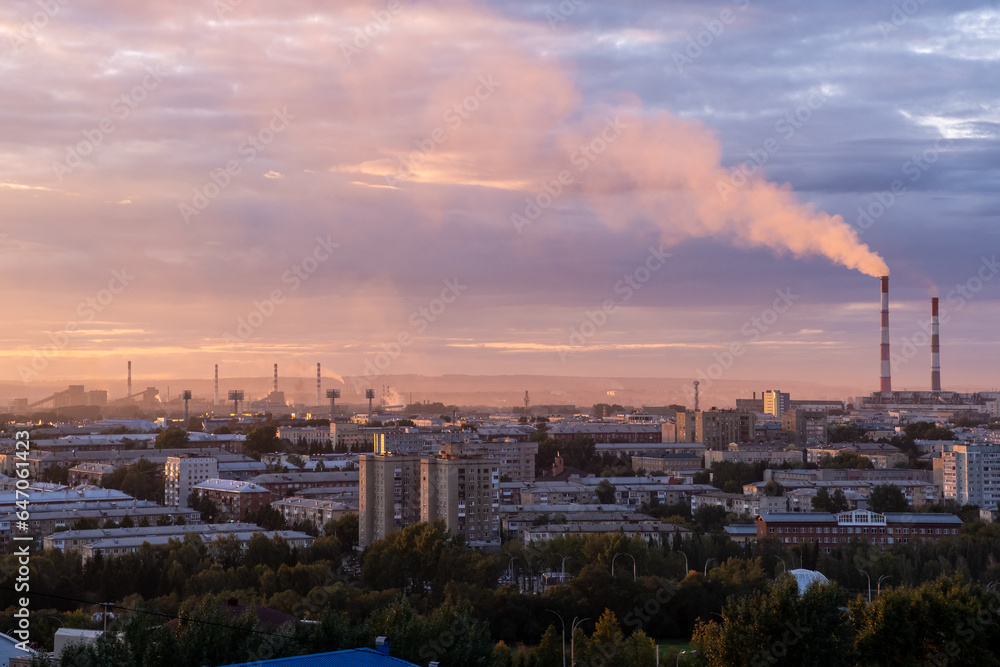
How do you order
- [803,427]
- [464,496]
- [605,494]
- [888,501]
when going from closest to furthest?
[464,496] < [888,501] < [605,494] < [803,427]

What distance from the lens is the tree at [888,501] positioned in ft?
113

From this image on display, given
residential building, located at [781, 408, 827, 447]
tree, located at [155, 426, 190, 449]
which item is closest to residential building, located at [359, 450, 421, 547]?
tree, located at [155, 426, 190, 449]

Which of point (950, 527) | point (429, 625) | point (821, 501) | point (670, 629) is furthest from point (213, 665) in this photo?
point (821, 501)

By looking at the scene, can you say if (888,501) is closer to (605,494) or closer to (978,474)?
(978,474)

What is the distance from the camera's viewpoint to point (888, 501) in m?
34.8

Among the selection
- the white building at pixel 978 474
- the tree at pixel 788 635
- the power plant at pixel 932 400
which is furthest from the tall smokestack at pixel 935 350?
the tree at pixel 788 635

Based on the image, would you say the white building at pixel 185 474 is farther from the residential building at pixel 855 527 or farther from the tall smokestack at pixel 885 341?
the tall smokestack at pixel 885 341

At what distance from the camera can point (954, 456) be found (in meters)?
40.3

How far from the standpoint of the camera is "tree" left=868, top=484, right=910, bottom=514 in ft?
113

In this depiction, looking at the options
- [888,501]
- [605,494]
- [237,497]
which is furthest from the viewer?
[605,494]

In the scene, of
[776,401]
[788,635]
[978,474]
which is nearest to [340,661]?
[788,635]

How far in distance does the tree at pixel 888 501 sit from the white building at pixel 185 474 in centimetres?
2119

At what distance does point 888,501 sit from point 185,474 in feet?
73.5

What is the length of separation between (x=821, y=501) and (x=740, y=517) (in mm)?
2530
